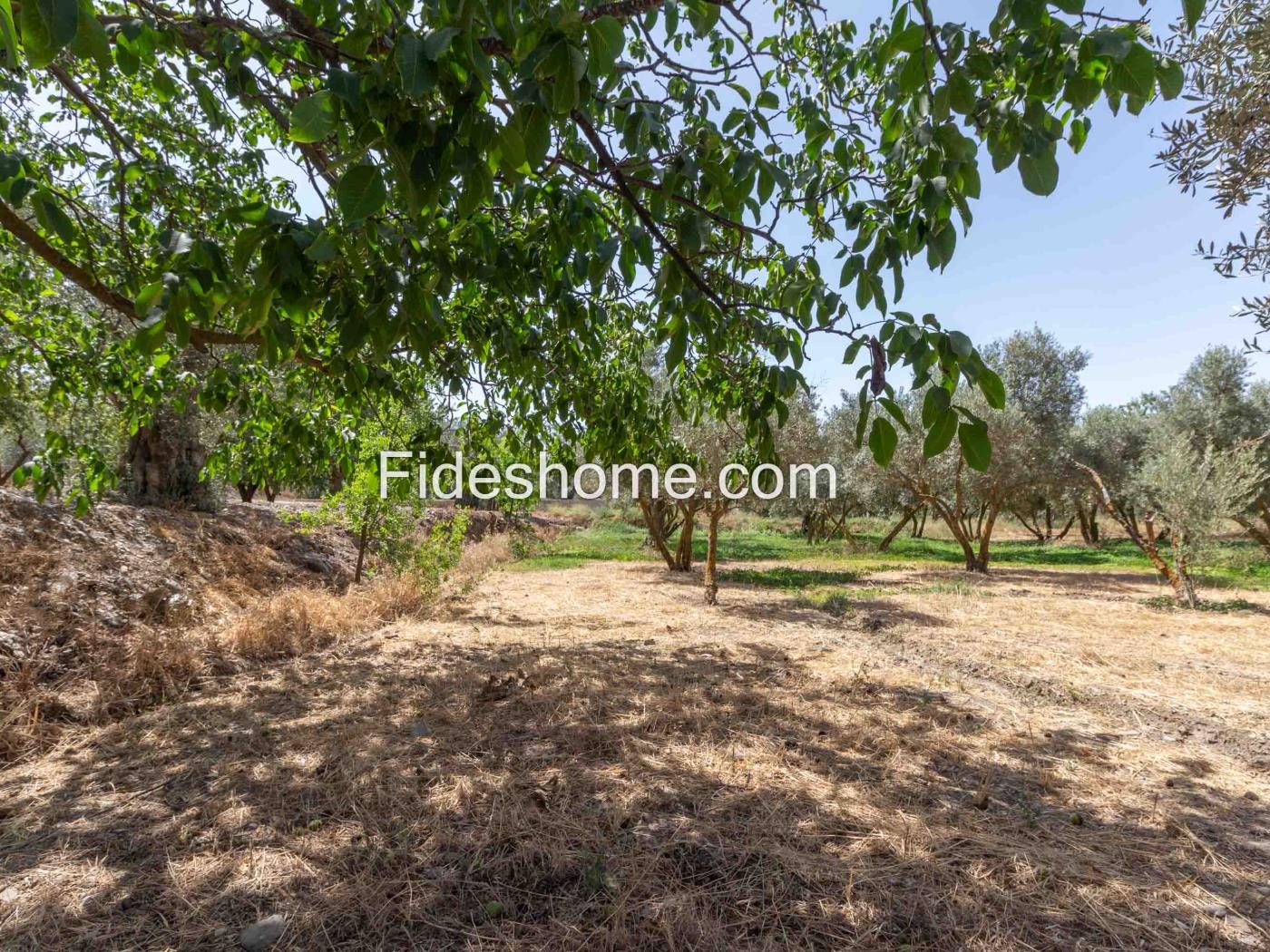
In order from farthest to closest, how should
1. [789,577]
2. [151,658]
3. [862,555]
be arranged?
[862,555], [789,577], [151,658]

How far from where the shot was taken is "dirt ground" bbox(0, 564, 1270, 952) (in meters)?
2.02

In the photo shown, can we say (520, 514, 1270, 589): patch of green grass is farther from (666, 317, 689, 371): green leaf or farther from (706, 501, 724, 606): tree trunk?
(666, 317, 689, 371): green leaf

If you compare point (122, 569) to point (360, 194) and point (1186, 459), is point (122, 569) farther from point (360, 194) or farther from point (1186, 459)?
point (1186, 459)

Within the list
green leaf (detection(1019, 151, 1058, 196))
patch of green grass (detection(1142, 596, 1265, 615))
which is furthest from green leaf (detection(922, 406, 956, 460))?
patch of green grass (detection(1142, 596, 1265, 615))

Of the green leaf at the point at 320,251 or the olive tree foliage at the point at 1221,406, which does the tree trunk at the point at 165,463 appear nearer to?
the green leaf at the point at 320,251

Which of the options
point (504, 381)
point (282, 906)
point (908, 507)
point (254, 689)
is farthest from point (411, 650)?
point (908, 507)

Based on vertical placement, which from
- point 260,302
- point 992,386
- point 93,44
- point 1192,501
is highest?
point 93,44

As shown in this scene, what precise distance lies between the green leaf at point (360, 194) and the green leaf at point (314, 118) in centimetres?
16

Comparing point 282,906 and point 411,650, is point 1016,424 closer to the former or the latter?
point 411,650

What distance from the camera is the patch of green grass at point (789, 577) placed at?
12808mm

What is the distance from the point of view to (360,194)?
107 cm

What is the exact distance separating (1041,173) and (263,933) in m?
3.30

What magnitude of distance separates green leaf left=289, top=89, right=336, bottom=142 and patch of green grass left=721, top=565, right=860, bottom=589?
476 inches

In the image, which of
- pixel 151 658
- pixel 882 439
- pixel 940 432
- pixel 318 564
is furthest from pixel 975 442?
pixel 318 564
